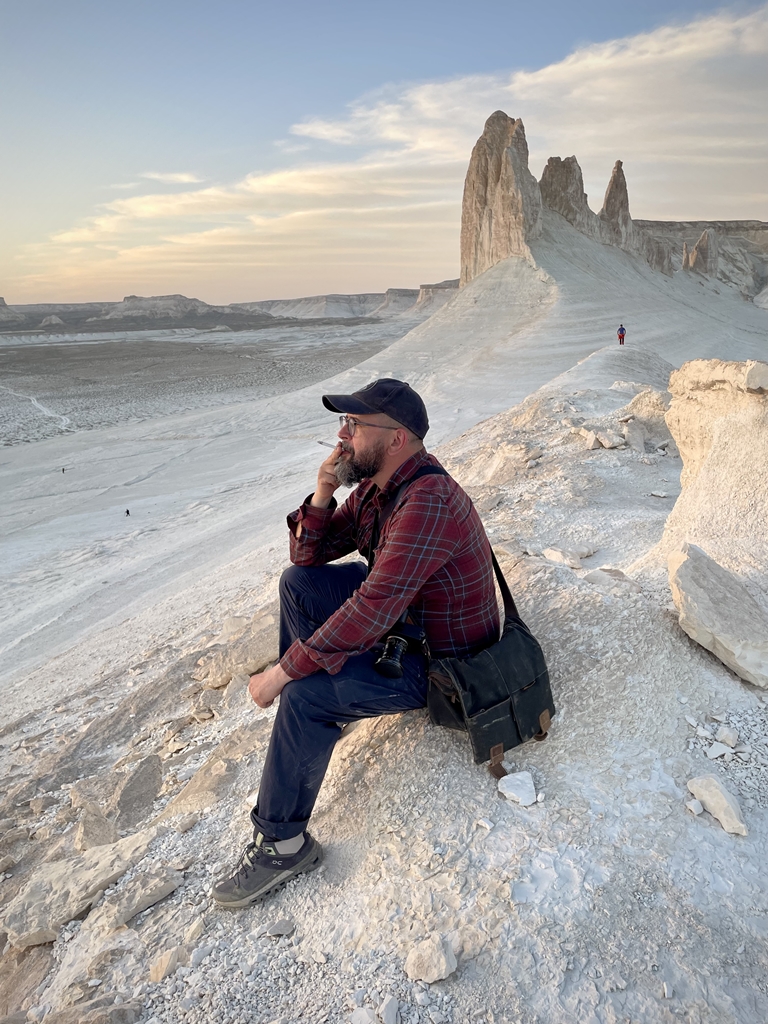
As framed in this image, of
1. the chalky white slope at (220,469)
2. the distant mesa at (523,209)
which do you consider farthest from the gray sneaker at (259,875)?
the distant mesa at (523,209)

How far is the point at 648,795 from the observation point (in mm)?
2600

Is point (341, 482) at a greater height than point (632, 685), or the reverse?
point (341, 482)

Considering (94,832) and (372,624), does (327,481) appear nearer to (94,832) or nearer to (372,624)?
(372,624)

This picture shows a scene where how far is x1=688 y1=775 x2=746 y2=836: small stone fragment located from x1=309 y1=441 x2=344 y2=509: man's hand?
182cm

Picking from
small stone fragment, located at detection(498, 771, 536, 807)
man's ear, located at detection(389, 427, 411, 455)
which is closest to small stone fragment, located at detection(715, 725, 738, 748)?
small stone fragment, located at detection(498, 771, 536, 807)

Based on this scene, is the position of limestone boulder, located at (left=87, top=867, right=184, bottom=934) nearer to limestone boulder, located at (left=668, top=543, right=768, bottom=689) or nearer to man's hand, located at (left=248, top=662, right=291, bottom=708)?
man's hand, located at (left=248, top=662, right=291, bottom=708)

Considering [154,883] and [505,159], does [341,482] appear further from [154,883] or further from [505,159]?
[505,159]

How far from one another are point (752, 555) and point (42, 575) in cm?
986

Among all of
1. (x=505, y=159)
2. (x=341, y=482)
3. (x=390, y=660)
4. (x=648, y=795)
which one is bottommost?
(x=648, y=795)

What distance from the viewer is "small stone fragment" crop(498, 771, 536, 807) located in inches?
101

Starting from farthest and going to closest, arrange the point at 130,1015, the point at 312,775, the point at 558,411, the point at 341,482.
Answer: the point at 558,411 < the point at 341,482 < the point at 312,775 < the point at 130,1015

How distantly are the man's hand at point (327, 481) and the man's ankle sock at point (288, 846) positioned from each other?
1371 mm

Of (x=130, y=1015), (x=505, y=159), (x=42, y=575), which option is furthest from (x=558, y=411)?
(x=505, y=159)

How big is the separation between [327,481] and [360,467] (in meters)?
0.30
